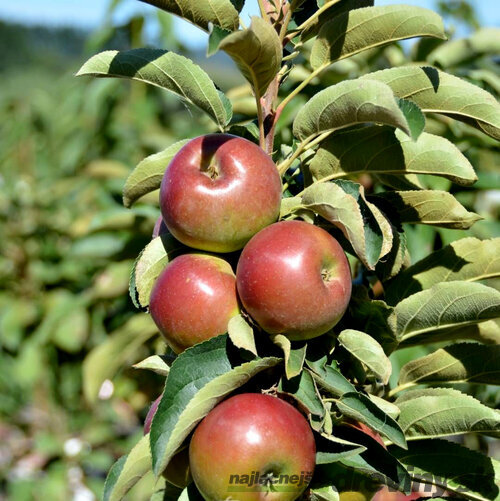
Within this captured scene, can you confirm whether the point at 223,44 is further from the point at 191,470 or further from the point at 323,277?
the point at 191,470

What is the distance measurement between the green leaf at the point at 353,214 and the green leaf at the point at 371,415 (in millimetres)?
145

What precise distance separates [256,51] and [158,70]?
5.9 inches

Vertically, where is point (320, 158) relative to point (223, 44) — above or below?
below

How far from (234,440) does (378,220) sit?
0.29 metres

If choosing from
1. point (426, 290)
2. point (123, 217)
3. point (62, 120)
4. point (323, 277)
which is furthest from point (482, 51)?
point (62, 120)

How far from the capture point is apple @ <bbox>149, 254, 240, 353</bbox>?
31.0 inches

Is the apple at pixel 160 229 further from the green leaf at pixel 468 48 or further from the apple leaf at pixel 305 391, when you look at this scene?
the green leaf at pixel 468 48

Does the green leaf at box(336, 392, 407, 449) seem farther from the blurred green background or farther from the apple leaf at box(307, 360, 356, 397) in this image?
the blurred green background

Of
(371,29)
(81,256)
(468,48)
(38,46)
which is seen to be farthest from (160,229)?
(38,46)

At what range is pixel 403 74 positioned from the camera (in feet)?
2.73

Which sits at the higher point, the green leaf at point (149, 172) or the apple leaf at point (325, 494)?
the green leaf at point (149, 172)

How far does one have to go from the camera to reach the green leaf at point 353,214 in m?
0.74

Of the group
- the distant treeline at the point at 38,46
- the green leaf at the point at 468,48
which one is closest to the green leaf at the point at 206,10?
the green leaf at the point at 468,48

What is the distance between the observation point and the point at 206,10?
86cm
